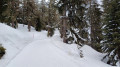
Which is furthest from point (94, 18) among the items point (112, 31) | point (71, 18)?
point (71, 18)

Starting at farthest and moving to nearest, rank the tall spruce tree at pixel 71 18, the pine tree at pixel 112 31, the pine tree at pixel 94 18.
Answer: the pine tree at pixel 94 18 < the tall spruce tree at pixel 71 18 < the pine tree at pixel 112 31

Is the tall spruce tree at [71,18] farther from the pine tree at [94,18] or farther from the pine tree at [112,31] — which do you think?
the pine tree at [94,18]

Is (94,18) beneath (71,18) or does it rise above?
beneath

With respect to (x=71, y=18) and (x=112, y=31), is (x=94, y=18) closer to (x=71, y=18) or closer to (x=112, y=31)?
(x=112, y=31)

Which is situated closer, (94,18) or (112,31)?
(112,31)

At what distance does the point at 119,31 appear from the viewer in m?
13.0

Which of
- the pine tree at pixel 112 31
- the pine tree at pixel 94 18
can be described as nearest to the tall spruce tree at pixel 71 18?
the pine tree at pixel 112 31

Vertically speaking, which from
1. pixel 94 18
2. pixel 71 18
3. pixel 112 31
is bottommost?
pixel 112 31

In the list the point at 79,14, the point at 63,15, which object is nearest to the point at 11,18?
the point at 63,15

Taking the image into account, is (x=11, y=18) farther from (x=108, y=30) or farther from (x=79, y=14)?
(x=108, y=30)

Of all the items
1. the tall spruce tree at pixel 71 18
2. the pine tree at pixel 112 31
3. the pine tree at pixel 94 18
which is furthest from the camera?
the pine tree at pixel 94 18

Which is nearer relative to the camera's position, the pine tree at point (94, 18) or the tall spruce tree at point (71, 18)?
the tall spruce tree at point (71, 18)

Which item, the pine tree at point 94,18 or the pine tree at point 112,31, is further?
the pine tree at point 94,18

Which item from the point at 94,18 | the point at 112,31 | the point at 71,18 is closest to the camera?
the point at 112,31
